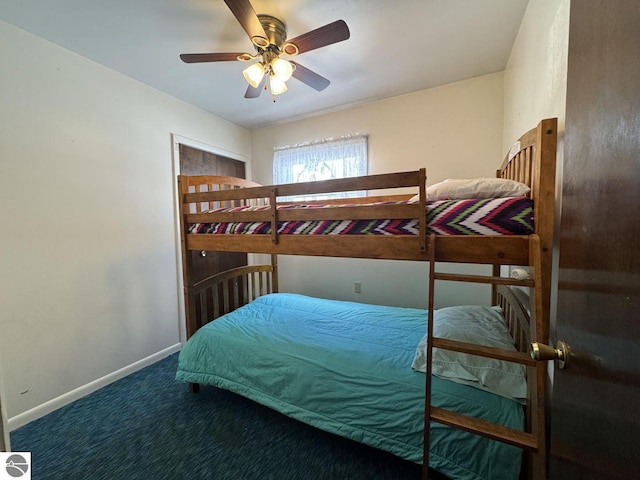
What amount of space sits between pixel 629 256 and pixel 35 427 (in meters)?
2.94

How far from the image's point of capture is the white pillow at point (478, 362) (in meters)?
1.17

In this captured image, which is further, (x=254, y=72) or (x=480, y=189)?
(x=254, y=72)

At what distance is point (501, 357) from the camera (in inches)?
39.1

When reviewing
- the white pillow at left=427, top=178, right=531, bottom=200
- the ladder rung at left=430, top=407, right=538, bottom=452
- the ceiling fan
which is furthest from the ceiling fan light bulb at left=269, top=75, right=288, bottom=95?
the ladder rung at left=430, top=407, right=538, bottom=452

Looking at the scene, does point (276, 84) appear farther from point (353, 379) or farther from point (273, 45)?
point (353, 379)

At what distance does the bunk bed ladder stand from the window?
1950 millimetres

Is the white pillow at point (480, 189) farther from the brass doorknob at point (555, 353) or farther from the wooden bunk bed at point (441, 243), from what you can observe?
the brass doorknob at point (555, 353)

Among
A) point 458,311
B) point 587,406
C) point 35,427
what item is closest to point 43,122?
point 35,427

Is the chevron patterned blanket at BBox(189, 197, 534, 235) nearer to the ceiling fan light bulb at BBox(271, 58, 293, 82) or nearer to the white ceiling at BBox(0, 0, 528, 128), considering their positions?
the ceiling fan light bulb at BBox(271, 58, 293, 82)

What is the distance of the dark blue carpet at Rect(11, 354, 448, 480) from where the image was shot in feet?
4.47

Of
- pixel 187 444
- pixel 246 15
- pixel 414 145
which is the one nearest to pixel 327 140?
pixel 414 145

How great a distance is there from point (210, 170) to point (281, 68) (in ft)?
6.07

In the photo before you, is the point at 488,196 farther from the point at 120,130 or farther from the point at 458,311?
the point at 120,130

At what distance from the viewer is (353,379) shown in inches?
54.7
